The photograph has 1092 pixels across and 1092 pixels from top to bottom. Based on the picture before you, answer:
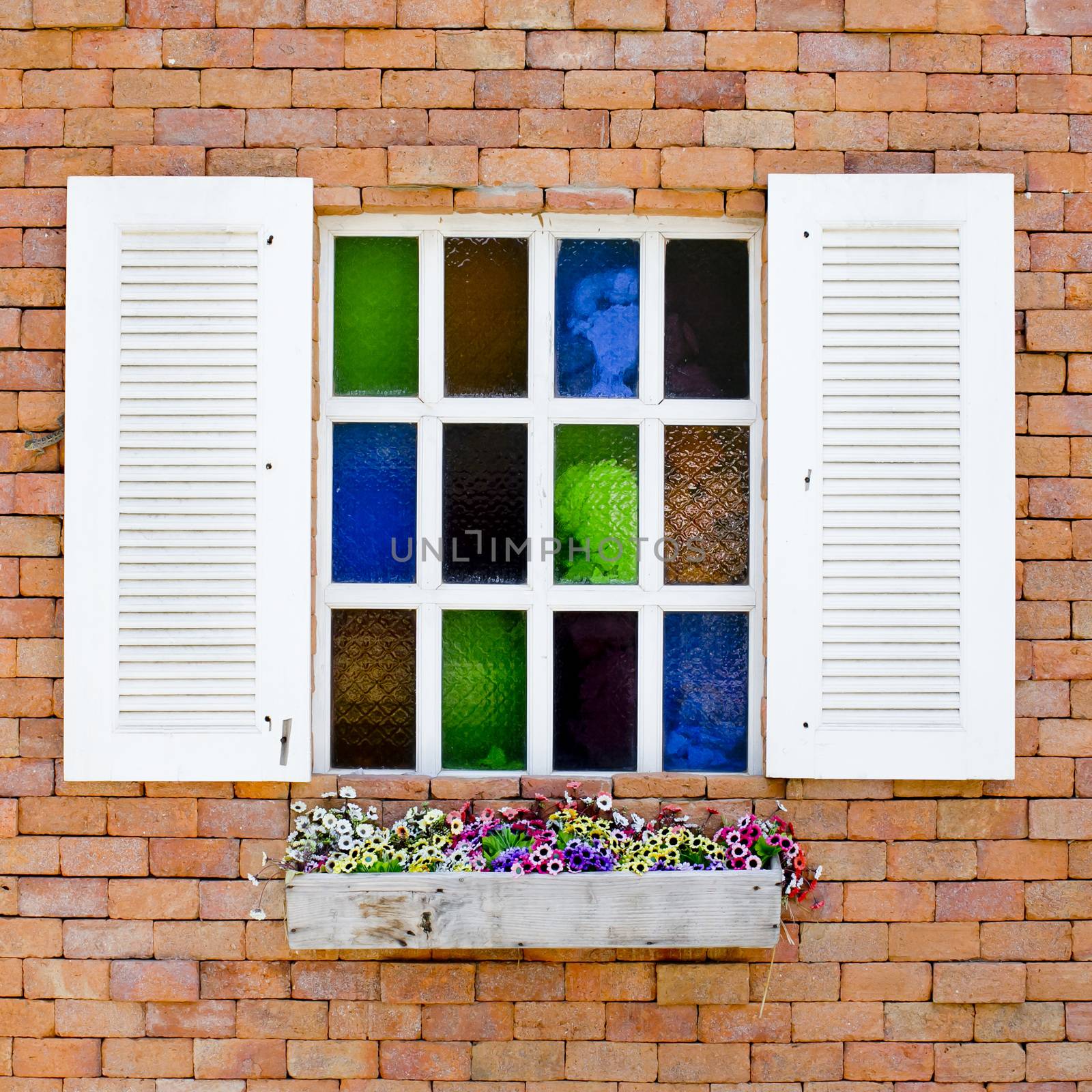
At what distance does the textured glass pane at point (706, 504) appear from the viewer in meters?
2.50

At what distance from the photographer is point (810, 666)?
2.34m

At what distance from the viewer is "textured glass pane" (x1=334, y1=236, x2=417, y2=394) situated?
250 centimetres

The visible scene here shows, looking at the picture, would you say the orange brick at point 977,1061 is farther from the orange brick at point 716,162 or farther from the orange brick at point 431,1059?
the orange brick at point 716,162

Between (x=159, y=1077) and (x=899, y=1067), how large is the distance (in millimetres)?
2039

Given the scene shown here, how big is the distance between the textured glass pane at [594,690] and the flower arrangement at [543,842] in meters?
0.16

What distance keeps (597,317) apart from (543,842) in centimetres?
146

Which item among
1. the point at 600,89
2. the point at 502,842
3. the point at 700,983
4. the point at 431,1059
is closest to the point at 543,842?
the point at 502,842

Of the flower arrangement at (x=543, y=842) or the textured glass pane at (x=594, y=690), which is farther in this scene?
the textured glass pane at (x=594, y=690)

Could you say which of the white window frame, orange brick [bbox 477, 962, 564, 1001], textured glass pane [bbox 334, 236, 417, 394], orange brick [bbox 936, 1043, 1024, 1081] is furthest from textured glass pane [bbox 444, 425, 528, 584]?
orange brick [bbox 936, 1043, 1024, 1081]

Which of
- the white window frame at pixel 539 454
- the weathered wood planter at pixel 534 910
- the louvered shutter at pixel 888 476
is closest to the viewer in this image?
the weathered wood planter at pixel 534 910

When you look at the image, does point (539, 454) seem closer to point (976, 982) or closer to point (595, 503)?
point (595, 503)

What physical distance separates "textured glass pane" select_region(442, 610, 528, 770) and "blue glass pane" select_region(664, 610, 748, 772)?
0.42 meters

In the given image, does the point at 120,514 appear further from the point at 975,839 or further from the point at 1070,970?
the point at 1070,970

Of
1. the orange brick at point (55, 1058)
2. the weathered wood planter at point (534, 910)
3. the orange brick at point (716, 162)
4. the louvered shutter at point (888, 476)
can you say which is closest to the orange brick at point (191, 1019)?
the orange brick at point (55, 1058)
